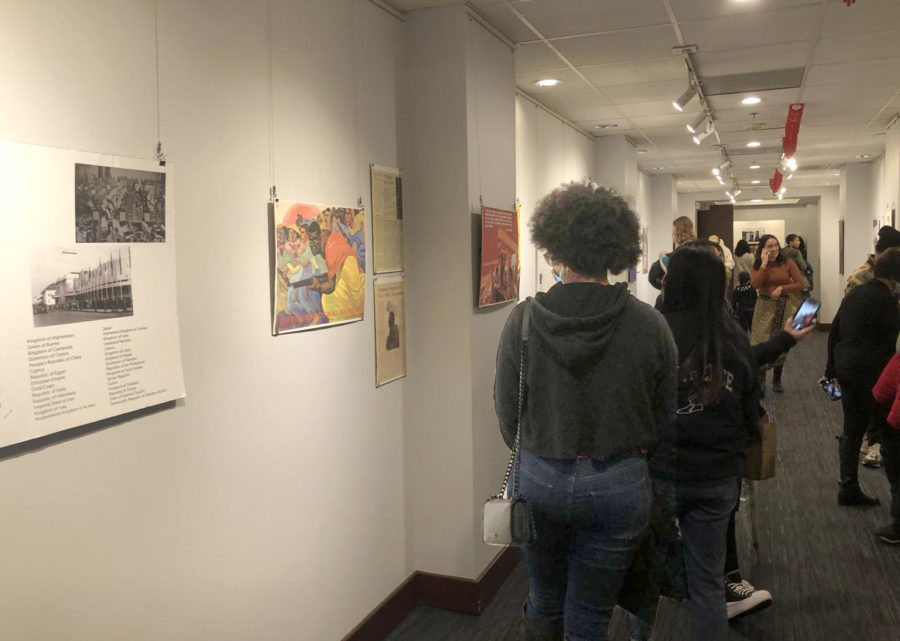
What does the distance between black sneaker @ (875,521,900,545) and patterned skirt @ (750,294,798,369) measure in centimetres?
256

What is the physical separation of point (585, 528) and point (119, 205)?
1.30 metres

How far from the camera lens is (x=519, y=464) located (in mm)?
1831

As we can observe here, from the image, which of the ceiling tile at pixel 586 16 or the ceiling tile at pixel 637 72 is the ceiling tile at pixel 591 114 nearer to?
the ceiling tile at pixel 637 72

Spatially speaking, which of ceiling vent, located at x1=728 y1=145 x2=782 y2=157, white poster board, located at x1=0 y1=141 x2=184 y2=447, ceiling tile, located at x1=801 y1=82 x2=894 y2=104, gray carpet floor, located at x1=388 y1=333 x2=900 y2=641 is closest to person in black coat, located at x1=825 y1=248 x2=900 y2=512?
gray carpet floor, located at x1=388 y1=333 x2=900 y2=641

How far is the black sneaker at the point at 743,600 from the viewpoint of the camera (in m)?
3.04

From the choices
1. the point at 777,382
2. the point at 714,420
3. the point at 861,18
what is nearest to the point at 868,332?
the point at 861,18

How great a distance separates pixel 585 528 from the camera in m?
1.74

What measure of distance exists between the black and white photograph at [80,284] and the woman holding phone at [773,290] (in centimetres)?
556

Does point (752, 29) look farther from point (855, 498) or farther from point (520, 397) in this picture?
point (520, 397)

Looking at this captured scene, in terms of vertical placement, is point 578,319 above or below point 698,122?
below

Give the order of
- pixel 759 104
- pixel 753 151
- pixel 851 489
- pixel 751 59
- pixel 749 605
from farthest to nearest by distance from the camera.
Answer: pixel 753 151 < pixel 759 104 < pixel 751 59 < pixel 851 489 < pixel 749 605

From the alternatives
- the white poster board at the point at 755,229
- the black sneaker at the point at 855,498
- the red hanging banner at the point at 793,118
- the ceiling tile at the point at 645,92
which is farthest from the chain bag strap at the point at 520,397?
the white poster board at the point at 755,229

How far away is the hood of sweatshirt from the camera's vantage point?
171 cm

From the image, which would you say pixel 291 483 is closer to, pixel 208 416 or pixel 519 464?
pixel 208 416
